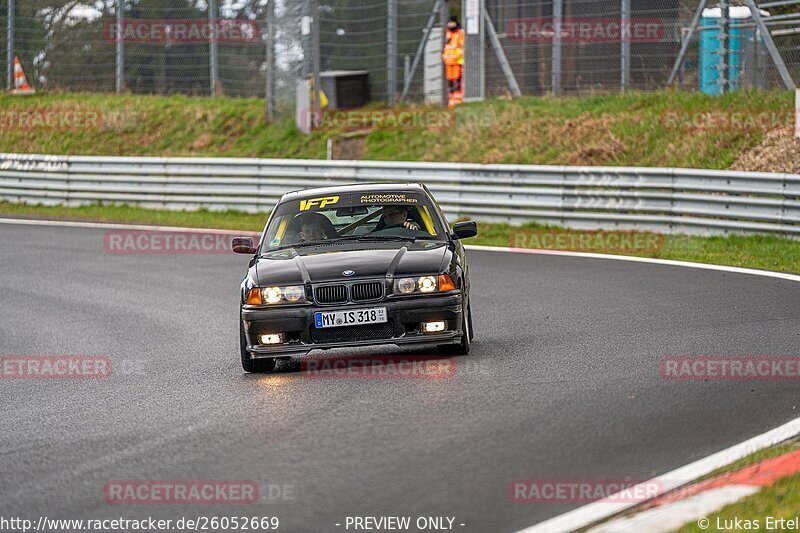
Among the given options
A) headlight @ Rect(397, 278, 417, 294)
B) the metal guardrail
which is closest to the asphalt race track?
headlight @ Rect(397, 278, 417, 294)

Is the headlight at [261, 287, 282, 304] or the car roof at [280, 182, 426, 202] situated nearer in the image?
the headlight at [261, 287, 282, 304]

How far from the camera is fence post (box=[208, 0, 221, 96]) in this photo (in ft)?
96.6

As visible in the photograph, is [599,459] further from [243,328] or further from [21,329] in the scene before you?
[21,329]

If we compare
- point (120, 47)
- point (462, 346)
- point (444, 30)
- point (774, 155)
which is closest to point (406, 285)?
point (462, 346)

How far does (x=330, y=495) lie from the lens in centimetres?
577

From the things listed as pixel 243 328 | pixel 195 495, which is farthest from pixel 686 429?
pixel 243 328

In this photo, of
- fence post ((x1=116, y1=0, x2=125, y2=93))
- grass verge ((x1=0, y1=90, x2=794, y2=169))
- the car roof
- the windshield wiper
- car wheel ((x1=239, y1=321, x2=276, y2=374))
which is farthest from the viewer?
fence post ((x1=116, y1=0, x2=125, y2=93))

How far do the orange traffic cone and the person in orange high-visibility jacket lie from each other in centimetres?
1371

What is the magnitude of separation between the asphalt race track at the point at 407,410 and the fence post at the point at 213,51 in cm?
1674

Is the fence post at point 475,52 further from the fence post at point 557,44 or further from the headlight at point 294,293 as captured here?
the headlight at point 294,293

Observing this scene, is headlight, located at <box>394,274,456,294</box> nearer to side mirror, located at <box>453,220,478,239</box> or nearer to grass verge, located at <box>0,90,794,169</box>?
side mirror, located at <box>453,220,478,239</box>

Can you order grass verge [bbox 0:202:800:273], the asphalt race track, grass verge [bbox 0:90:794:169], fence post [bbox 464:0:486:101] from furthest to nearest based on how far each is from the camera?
fence post [bbox 464:0:486:101], grass verge [bbox 0:90:794:169], grass verge [bbox 0:202:800:273], the asphalt race track

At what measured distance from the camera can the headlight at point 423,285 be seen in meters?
9.07

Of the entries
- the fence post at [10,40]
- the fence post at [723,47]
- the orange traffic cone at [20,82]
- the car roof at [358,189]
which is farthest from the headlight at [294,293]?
the orange traffic cone at [20,82]
